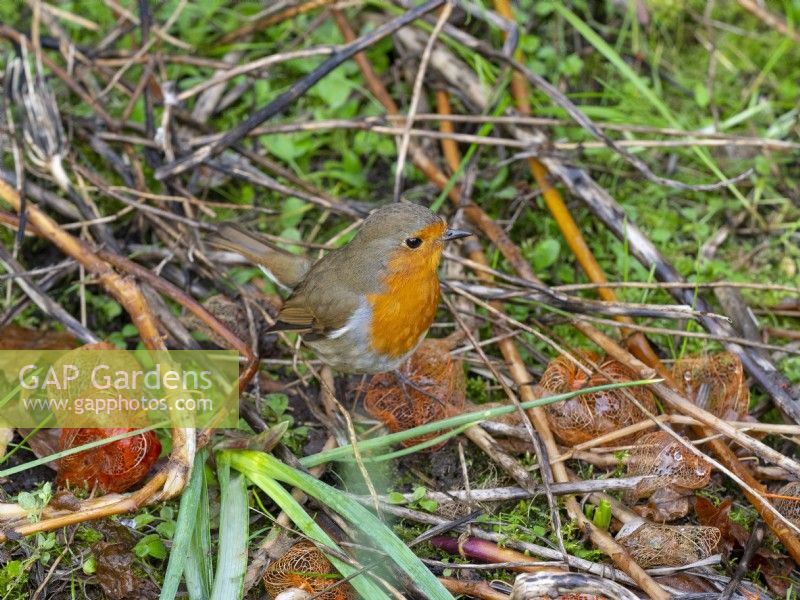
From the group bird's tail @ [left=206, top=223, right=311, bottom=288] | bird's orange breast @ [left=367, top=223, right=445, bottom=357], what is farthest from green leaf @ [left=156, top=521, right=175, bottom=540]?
bird's tail @ [left=206, top=223, right=311, bottom=288]

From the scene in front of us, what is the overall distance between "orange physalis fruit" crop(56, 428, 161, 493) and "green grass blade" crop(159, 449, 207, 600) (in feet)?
0.66

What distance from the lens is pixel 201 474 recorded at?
3.03m

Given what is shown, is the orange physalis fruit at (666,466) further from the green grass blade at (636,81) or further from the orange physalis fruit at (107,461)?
the orange physalis fruit at (107,461)

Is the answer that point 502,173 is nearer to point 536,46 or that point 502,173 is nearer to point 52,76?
point 536,46

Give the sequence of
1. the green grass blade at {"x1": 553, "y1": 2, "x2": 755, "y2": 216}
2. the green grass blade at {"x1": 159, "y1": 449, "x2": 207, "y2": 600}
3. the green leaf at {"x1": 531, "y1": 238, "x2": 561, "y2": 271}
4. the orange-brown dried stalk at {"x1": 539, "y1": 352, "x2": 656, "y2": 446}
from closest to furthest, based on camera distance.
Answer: the green grass blade at {"x1": 159, "y1": 449, "x2": 207, "y2": 600}, the orange-brown dried stalk at {"x1": 539, "y1": 352, "x2": 656, "y2": 446}, the green leaf at {"x1": 531, "y1": 238, "x2": 561, "y2": 271}, the green grass blade at {"x1": 553, "y1": 2, "x2": 755, "y2": 216}

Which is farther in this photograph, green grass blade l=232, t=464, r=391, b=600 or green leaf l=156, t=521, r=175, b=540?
green leaf l=156, t=521, r=175, b=540

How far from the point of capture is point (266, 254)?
3.85 m

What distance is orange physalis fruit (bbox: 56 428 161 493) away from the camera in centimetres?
305

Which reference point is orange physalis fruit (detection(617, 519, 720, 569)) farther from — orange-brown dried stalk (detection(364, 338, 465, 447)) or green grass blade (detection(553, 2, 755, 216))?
green grass blade (detection(553, 2, 755, 216))

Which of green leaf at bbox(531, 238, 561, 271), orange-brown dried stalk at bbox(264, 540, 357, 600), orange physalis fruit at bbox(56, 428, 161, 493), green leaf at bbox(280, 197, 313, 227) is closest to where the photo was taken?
orange-brown dried stalk at bbox(264, 540, 357, 600)

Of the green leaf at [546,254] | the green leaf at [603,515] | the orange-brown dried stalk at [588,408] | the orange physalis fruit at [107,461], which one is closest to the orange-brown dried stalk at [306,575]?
the orange physalis fruit at [107,461]

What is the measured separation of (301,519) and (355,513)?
180 mm

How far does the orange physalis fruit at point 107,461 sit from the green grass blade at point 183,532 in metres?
0.20

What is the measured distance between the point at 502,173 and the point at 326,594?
230cm
